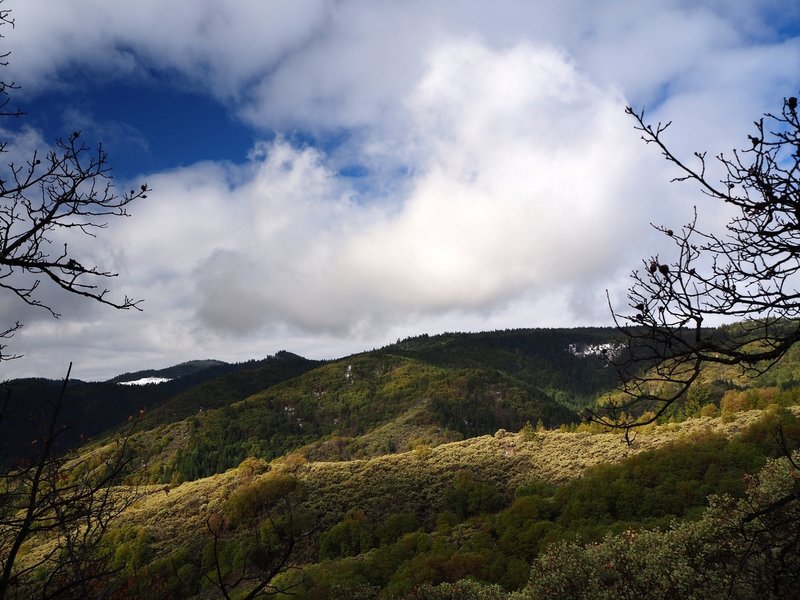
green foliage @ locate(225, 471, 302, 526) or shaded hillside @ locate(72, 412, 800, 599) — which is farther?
green foliage @ locate(225, 471, 302, 526)

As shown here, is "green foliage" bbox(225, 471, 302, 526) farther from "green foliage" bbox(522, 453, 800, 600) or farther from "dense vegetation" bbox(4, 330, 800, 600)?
"green foliage" bbox(522, 453, 800, 600)

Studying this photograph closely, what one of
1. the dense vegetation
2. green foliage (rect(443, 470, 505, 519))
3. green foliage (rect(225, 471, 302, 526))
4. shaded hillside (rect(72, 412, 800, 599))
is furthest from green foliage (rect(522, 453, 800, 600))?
green foliage (rect(225, 471, 302, 526))

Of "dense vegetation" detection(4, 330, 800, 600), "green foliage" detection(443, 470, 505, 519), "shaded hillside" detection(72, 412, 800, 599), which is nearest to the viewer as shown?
"dense vegetation" detection(4, 330, 800, 600)

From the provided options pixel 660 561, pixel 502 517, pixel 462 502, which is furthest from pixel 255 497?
pixel 660 561

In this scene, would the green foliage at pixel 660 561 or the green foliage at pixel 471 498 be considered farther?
the green foliage at pixel 471 498

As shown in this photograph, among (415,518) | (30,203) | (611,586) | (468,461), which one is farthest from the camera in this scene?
(468,461)

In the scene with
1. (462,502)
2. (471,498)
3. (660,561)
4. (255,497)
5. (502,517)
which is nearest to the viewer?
(660,561)

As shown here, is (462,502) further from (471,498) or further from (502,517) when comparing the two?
(502,517)

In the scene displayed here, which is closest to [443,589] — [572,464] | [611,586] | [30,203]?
[611,586]

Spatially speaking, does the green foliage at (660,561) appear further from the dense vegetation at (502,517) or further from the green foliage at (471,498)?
the green foliage at (471,498)

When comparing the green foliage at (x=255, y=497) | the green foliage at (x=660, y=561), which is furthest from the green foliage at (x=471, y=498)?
the green foliage at (x=660, y=561)

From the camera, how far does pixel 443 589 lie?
3025 centimetres

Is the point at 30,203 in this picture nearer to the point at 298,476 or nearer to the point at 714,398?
the point at 298,476

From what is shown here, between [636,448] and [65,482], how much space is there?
7511 centimetres
